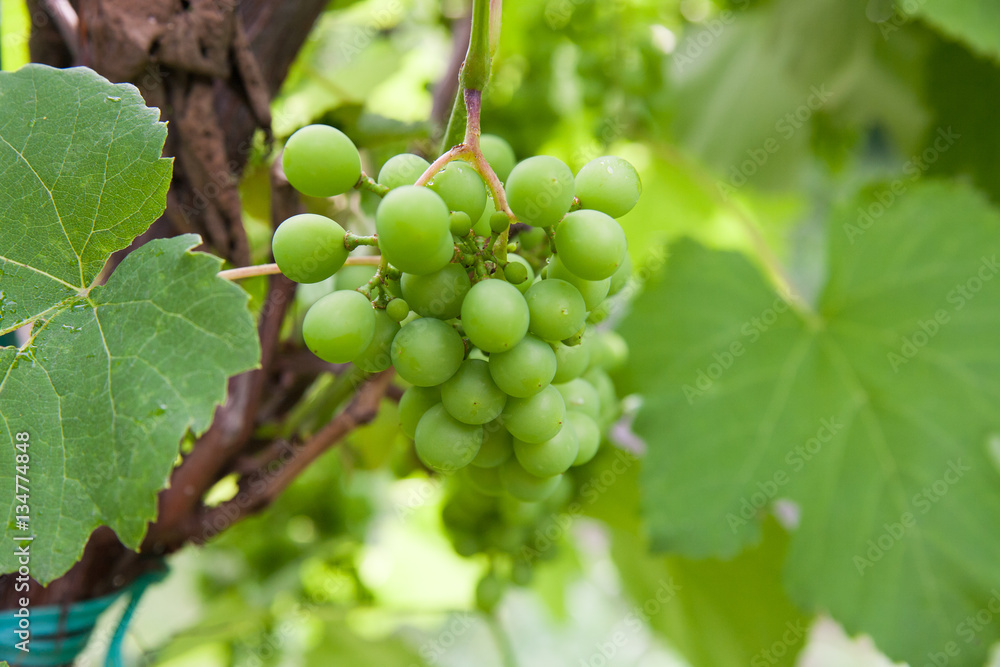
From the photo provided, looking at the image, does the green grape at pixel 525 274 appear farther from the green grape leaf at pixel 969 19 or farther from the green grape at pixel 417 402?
the green grape leaf at pixel 969 19

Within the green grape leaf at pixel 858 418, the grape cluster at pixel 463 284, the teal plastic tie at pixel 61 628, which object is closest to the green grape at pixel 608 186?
the grape cluster at pixel 463 284

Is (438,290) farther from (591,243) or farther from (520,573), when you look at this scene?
(520,573)

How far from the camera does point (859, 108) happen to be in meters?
1.19

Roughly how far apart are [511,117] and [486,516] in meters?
0.54

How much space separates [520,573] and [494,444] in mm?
438

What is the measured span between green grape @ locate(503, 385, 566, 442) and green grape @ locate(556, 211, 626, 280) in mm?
76

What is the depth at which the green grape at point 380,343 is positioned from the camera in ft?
1.32

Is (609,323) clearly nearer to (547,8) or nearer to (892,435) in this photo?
(892,435)

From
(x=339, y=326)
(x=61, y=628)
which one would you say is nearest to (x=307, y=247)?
(x=339, y=326)

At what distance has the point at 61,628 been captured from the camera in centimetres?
55

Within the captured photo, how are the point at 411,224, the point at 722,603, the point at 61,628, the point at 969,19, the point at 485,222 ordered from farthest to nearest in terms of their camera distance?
the point at 722,603, the point at 969,19, the point at 61,628, the point at 485,222, the point at 411,224

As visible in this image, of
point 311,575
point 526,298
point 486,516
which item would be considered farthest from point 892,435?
point 311,575

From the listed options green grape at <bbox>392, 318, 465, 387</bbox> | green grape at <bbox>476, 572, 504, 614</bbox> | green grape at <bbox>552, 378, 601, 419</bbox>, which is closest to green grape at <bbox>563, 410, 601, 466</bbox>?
green grape at <bbox>552, 378, 601, 419</bbox>

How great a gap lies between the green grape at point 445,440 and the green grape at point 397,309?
6 cm
